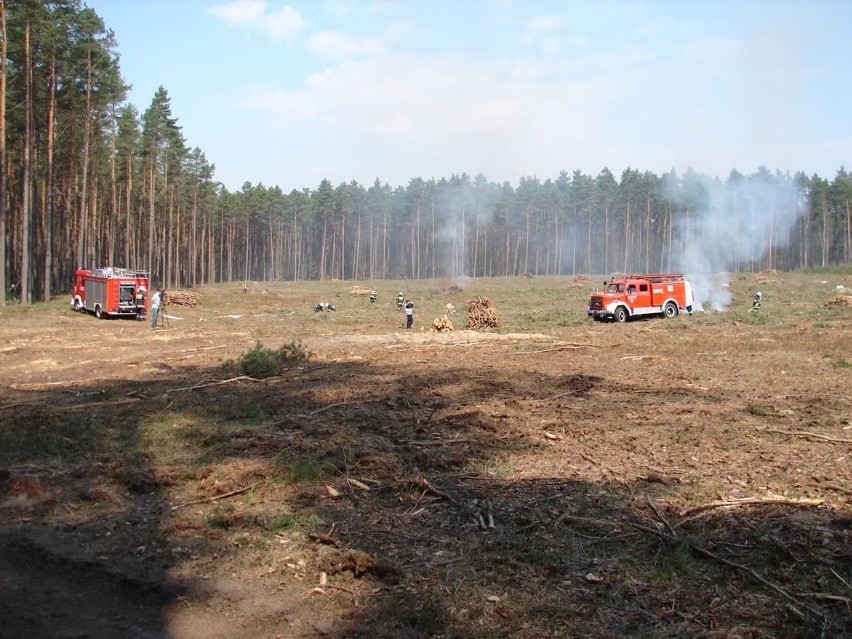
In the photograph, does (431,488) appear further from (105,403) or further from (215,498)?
(105,403)

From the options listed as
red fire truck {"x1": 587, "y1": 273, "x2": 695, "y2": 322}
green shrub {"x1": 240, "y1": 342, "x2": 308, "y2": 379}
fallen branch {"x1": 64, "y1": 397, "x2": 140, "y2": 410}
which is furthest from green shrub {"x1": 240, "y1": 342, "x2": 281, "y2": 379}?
red fire truck {"x1": 587, "y1": 273, "x2": 695, "y2": 322}

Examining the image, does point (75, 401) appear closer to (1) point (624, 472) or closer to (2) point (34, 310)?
(1) point (624, 472)

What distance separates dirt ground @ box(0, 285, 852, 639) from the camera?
5.37m

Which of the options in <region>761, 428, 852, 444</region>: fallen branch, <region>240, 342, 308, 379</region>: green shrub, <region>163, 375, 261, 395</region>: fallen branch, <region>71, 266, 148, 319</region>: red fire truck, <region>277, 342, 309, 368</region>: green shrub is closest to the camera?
<region>761, 428, 852, 444</region>: fallen branch

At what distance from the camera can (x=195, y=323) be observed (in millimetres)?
33781

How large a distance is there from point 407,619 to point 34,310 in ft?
120

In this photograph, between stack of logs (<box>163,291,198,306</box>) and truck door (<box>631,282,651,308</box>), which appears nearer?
truck door (<box>631,282,651,308</box>)

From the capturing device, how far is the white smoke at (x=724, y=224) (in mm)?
51197

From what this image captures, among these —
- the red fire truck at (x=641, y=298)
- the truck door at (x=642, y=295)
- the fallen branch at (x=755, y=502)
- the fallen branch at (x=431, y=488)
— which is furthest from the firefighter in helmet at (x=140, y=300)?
the fallen branch at (x=755, y=502)

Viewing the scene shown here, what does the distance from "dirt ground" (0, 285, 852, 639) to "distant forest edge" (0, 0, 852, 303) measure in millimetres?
30105

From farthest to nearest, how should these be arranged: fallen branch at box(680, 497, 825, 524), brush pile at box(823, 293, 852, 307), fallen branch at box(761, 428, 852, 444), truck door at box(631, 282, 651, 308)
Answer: brush pile at box(823, 293, 852, 307) → truck door at box(631, 282, 651, 308) → fallen branch at box(761, 428, 852, 444) → fallen branch at box(680, 497, 825, 524)

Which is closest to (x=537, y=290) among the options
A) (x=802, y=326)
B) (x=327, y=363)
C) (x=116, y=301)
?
(x=802, y=326)

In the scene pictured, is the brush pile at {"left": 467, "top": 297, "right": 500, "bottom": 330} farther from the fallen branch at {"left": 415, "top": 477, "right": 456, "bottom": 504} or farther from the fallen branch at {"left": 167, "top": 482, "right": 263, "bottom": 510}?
the fallen branch at {"left": 167, "top": 482, "right": 263, "bottom": 510}

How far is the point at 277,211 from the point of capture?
105 m
